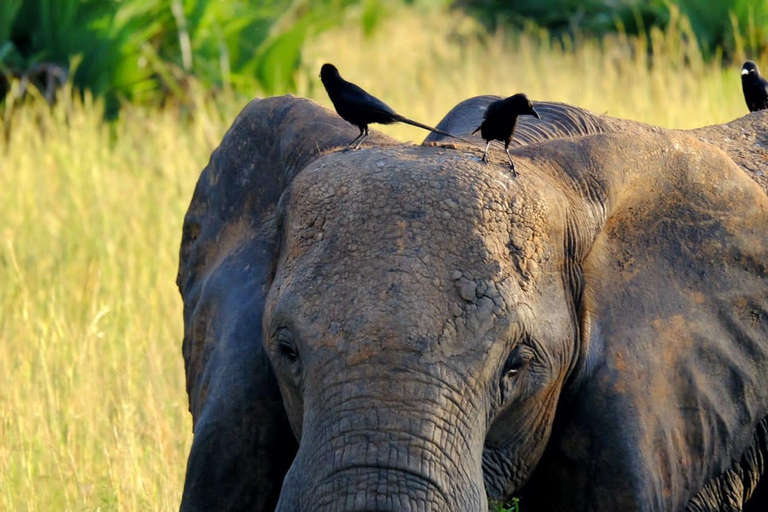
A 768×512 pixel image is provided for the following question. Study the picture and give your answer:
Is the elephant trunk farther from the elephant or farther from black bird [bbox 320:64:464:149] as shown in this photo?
black bird [bbox 320:64:464:149]

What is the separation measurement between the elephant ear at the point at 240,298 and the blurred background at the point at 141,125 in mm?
1208

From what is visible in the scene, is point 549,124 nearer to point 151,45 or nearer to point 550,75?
point 151,45

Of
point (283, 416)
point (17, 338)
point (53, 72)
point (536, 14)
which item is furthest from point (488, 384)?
point (536, 14)

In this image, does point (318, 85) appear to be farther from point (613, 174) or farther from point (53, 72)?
point (613, 174)

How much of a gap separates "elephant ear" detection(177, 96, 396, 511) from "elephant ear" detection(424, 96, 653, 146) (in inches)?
12.7

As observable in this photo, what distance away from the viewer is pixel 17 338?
5.97 meters

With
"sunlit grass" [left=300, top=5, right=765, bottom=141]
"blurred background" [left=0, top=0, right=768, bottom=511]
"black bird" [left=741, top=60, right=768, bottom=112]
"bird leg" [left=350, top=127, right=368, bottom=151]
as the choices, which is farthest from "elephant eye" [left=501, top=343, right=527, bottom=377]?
"sunlit grass" [left=300, top=5, right=765, bottom=141]

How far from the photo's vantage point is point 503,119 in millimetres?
3098

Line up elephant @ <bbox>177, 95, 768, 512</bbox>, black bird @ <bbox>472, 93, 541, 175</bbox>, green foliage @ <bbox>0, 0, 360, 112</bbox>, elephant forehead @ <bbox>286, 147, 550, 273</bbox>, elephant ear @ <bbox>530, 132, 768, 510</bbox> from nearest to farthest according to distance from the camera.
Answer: elephant @ <bbox>177, 95, 768, 512</bbox>, elephant forehead @ <bbox>286, 147, 550, 273</bbox>, elephant ear @ <bbox>530, 132, 768, 510</bbox>, black bird @ <bbox>472, 93, 541, 175</bbox>, green foliage @ <bbox>0, 0, 360, 112</bbox>

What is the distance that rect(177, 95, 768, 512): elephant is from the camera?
2627mm

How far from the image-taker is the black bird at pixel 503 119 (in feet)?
10.1

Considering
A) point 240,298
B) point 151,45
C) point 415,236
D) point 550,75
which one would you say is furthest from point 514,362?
point 550,75

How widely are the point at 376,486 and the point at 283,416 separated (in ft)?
2.00

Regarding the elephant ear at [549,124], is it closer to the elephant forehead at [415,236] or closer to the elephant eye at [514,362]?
the elephant forehead at [415,236]
